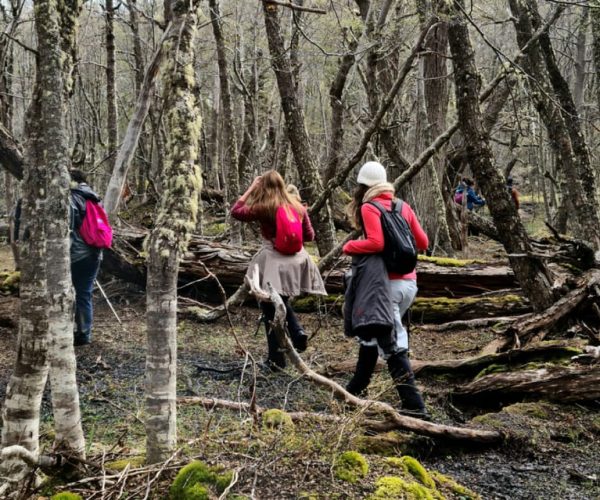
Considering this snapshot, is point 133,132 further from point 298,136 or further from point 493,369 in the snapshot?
point 298,136

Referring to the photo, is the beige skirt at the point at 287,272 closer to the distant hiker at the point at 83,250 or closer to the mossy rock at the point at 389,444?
the distant hiker at the point at 83,250

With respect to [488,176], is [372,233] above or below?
below

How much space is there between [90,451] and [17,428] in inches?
29.2

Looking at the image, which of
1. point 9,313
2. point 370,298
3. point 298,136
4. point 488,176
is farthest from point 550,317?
point 9,313

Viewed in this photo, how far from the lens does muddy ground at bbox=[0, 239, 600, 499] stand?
122 inches

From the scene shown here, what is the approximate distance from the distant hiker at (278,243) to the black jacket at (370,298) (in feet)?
4.54

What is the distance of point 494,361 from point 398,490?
316 centimetres

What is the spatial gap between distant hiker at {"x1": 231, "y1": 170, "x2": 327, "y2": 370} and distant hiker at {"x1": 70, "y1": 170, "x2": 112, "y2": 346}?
1832 mm

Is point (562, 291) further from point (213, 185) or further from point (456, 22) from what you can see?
point (213, 185)

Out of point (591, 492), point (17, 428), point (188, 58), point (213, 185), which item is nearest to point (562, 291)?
point (591, 492)

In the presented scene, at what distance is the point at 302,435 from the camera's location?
349 cm

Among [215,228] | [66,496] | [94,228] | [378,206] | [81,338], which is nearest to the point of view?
[66,496]

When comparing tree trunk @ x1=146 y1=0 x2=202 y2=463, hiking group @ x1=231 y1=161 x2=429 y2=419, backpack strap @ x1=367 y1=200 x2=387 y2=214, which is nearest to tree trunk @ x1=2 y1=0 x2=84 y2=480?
tree trunk @ x1=146 y1=0 x2=202 y2=463

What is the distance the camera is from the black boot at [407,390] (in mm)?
4641
